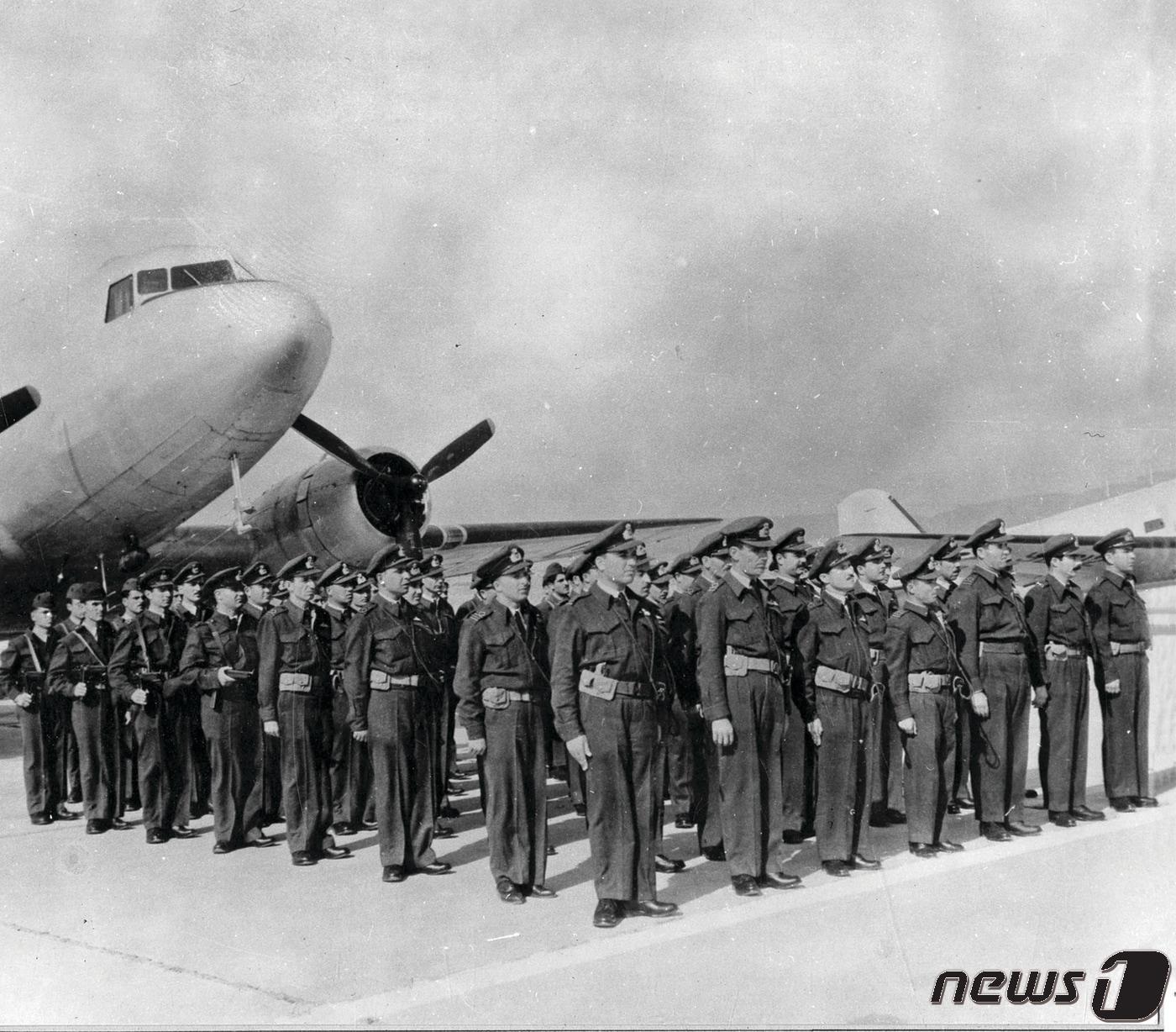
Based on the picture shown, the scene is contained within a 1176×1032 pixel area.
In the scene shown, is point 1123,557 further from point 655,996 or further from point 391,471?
point 391,471

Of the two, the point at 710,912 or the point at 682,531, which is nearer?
the point at 710,912

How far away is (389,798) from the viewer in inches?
250

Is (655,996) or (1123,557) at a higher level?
(1123,557)

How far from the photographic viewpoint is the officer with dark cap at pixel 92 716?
8.06 meters

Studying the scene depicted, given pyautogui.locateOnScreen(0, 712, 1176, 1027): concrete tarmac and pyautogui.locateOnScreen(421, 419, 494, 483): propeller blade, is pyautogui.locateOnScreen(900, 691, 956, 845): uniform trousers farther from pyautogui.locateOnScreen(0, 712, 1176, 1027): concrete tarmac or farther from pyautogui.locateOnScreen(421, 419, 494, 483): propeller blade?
pyautogui.locateOnScreen(421, 419, 494, 483): propeller blade

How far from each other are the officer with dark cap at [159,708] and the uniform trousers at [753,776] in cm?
420

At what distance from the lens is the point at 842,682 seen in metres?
6.14

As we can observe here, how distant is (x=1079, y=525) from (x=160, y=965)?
24089 mm

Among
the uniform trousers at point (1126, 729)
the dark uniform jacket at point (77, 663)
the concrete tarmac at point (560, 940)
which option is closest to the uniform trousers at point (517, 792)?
the concrete tarmac at point (560, 940)

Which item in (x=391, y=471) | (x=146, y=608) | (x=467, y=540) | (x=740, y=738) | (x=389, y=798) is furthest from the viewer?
(x=467, y=540)

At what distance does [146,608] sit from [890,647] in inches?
226

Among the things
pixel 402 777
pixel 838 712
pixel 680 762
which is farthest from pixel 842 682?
pixel 402 777

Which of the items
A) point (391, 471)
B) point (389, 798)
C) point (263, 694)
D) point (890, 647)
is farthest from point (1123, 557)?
point (391, 471)

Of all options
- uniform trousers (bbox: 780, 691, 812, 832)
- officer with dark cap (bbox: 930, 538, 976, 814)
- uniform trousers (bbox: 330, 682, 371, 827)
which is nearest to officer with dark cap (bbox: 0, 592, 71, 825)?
uniform trousers (bbox: 330, 682, 371, 827)
